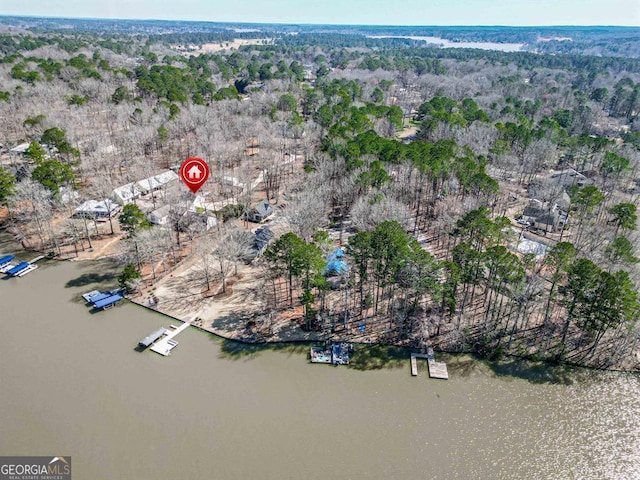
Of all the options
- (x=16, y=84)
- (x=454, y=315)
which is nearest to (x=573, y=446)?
(x=454, y=315)

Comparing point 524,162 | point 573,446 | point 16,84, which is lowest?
point 573,446

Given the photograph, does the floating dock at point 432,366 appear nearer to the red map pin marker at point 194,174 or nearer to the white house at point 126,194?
the red map pin marker at point 194,174

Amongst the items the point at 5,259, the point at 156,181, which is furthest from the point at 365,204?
the point at 5,259

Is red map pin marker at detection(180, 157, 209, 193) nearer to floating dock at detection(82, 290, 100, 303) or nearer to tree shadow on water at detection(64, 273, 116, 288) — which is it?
tree shadow on water at detection(64, 273, 116, 288)

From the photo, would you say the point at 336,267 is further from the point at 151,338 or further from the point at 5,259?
the point at 5,259

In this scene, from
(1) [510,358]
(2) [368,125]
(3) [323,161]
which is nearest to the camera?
(1) [510,358]

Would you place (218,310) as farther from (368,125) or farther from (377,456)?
(368,125)

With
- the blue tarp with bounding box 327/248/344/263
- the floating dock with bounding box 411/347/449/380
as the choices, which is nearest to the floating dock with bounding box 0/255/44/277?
the blue tarp with bounding box 327/248/344/263
